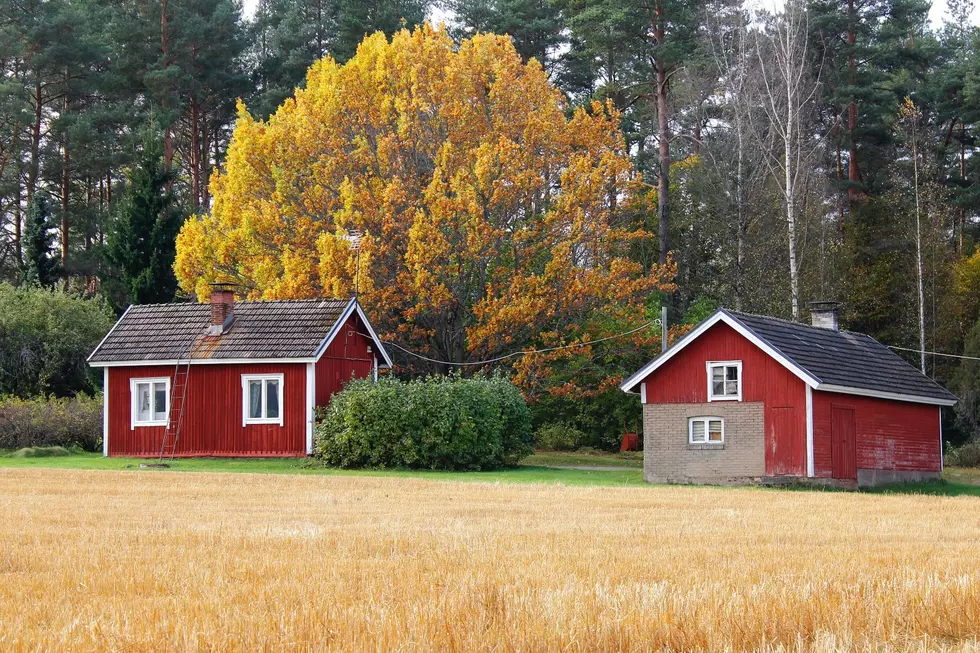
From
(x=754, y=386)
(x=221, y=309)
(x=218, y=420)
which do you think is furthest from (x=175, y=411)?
(x=754, y=386)

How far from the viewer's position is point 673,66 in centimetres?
5756

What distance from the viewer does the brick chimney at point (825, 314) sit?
4166cm

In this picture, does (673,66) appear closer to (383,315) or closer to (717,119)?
(717,119)

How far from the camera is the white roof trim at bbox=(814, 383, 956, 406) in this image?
114 ft

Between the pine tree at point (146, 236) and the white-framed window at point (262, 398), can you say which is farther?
the pine tree at point (146, 236)

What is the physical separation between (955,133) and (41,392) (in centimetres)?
4520

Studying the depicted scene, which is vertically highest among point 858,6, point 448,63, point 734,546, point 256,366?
point 858,6

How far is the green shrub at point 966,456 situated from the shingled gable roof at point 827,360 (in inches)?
365

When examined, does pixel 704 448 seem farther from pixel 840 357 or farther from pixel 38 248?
pixel 38 248

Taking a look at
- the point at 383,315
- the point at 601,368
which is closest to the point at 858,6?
the point at 601,368

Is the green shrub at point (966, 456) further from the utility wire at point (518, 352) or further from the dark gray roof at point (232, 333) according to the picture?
the dark gray roof at point (232, 333)

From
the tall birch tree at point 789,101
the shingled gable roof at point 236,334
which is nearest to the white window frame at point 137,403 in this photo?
the shingled gable roof at point 236,334

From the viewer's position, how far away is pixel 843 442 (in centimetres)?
3603

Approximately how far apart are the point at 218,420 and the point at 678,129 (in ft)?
112
